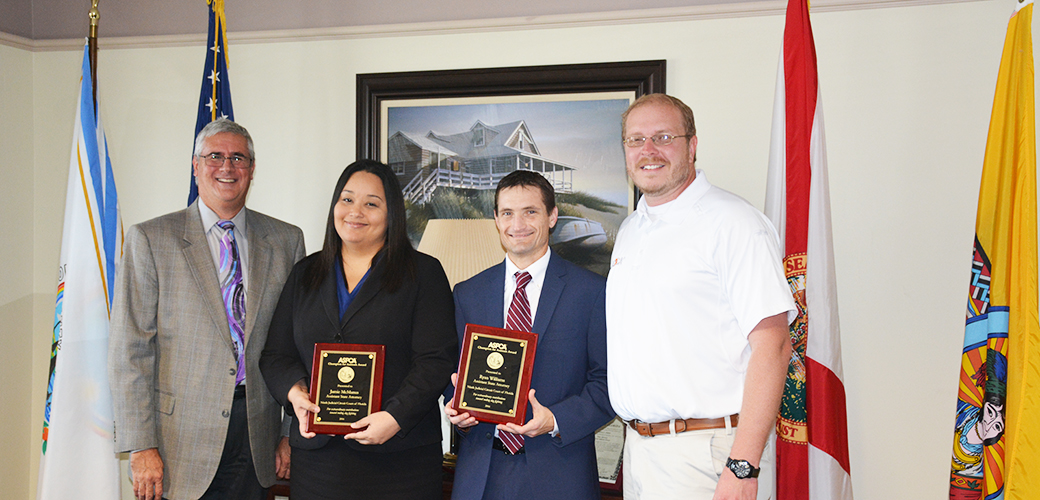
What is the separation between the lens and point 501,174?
3137 millimetres

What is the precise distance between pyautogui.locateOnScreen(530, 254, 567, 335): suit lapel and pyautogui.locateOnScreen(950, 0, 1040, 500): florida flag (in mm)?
1413

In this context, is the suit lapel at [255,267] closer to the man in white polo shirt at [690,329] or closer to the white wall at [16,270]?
the man in white polo shirt at [690,329]

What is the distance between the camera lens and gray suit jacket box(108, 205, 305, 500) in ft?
7.33

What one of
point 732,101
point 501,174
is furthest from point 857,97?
point 501,174

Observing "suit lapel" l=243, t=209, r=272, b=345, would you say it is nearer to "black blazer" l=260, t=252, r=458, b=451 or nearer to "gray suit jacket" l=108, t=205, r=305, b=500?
"gray suit jacket" l=108, t=205, r=305, b=500

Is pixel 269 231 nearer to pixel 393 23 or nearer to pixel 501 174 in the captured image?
pixel 501 174

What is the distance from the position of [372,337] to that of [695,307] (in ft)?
3.42

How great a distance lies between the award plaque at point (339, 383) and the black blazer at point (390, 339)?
4.3 inches

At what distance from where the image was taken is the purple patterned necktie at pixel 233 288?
92.8 inches

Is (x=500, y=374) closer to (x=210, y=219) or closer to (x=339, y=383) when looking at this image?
(x=339, y=383)

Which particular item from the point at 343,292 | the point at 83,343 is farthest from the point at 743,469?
the point at 83,343

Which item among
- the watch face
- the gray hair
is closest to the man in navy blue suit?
the watch face

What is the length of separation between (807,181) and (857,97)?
77 cm

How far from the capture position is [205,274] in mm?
2328
